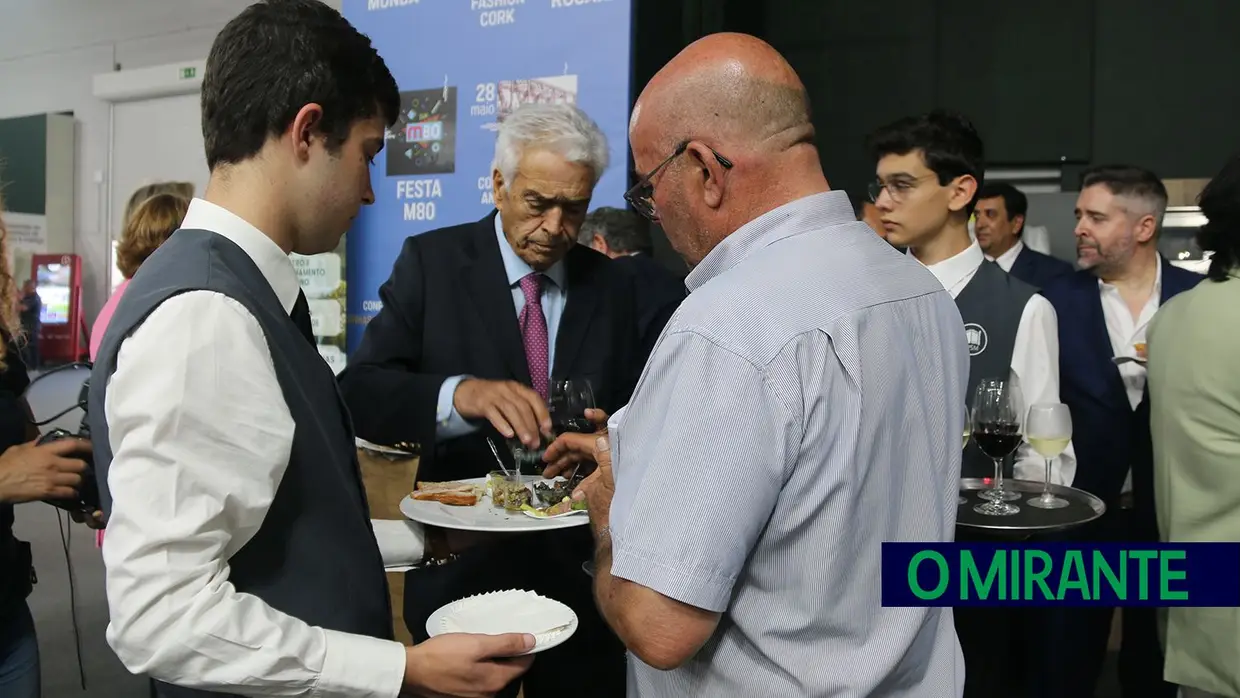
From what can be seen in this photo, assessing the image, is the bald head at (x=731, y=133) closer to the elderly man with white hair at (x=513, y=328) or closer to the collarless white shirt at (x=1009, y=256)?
the elderly man with white hair at (x=513, y=328)

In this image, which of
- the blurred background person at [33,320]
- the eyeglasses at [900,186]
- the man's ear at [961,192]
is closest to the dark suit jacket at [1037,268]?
the man's ear at [961,192]

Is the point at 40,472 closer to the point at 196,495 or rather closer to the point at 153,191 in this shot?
the point at 196,495

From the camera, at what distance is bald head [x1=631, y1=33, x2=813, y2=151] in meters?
1.10

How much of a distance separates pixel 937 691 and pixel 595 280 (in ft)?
4.64

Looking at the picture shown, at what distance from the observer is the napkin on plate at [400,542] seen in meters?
1.58

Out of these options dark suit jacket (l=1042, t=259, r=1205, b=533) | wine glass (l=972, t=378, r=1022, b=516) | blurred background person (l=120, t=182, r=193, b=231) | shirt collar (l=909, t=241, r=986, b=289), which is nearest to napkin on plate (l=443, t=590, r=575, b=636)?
wine glass (l=972, t=378, r=1022, b=516)

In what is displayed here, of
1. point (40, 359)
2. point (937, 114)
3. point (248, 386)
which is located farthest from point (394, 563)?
point (40, 359)

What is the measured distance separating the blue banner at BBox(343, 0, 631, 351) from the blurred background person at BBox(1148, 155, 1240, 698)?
2297mm

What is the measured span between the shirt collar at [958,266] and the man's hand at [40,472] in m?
2.26

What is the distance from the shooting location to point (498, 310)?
2.25 m

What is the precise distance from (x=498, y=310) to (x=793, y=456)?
1.38 m

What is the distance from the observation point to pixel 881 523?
1062 millimetres

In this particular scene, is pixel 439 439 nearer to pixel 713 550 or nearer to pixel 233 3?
pixel 713 550

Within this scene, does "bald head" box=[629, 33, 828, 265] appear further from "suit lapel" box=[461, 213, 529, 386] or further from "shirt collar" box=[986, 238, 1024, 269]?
"shirt collar" box=[986, 238, 1024, 269]
